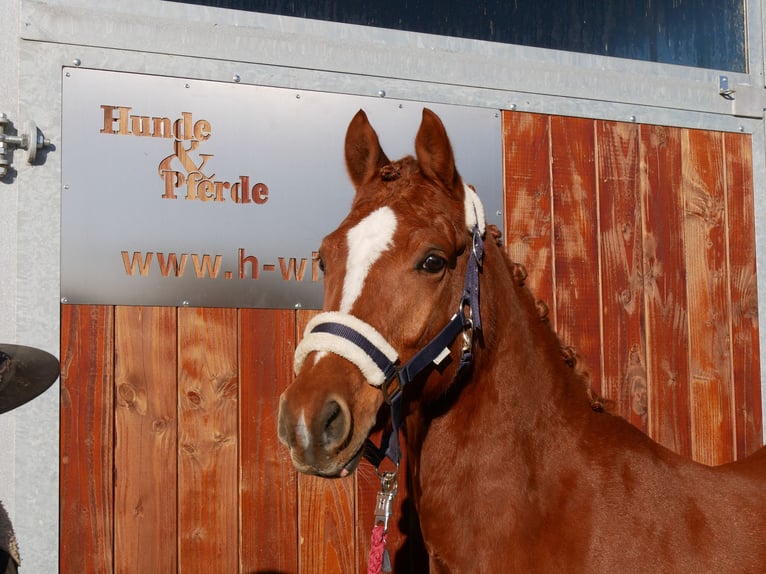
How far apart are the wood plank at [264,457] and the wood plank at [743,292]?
2.02 meters

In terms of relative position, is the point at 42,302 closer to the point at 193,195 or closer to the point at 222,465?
the point at 193,195

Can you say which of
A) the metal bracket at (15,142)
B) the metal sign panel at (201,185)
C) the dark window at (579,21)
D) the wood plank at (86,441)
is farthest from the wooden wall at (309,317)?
the metal bracket at (15,142)

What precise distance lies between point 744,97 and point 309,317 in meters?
2.27

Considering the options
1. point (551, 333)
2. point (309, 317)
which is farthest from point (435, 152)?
point (309, 317)

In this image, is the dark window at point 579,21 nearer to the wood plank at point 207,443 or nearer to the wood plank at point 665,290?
the wood plank at point 665,290

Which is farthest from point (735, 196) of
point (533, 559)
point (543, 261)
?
point (533, 559)

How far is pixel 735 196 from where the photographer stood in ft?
11.4

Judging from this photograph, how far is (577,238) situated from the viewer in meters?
3.25

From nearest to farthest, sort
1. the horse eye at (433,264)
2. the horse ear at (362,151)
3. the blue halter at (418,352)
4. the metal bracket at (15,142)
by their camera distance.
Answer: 1. the blue halter at (418,352)
2. the horse eye at (433,264)
3. the horse ear at (362,151)
4. the metal bracket at (15,142)

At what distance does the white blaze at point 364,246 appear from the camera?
1.86 m

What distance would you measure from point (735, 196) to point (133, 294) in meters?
2.67

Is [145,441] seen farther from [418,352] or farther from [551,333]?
[551,333]

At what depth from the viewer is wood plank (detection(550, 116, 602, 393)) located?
10.5 ft

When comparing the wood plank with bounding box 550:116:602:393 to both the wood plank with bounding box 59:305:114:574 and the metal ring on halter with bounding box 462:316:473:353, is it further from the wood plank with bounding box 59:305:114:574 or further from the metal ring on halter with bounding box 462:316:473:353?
the wood plank with bounding box 59:305:114:574
